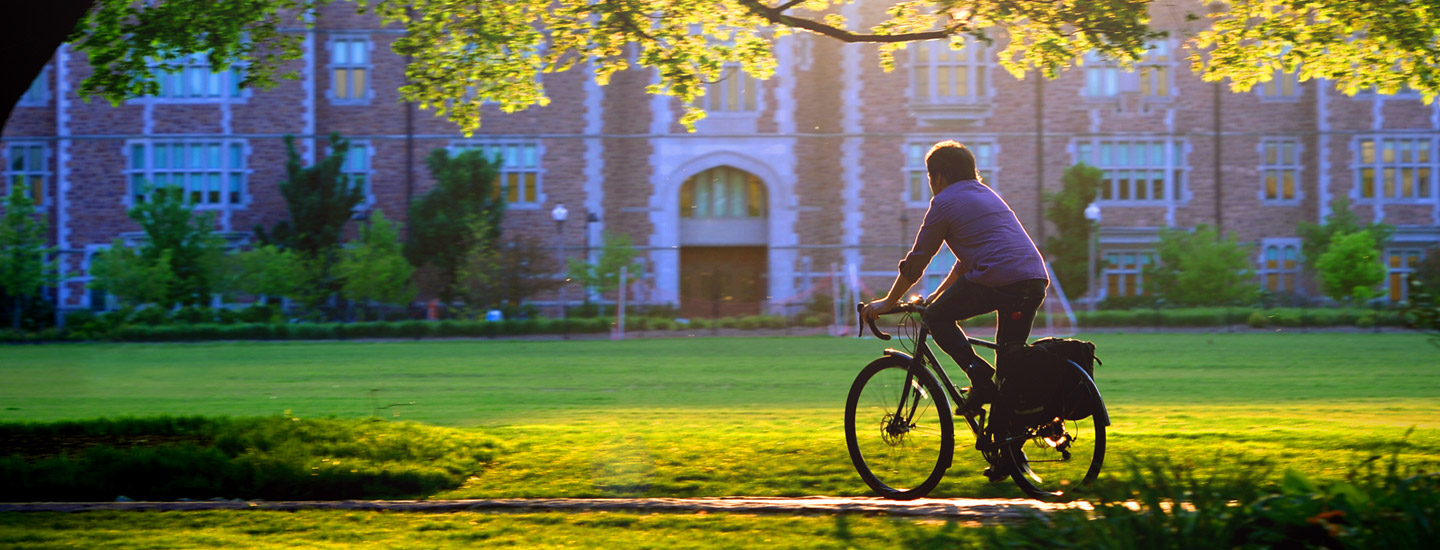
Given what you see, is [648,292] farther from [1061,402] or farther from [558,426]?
[1061,402]

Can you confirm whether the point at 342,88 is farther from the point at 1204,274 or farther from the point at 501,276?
the point at 1204,274

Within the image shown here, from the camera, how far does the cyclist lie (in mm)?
4703

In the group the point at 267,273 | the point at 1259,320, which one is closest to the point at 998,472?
the point at 1259,320

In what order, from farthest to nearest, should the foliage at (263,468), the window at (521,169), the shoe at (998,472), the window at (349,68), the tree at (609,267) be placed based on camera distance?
the window at (521,169) → the window at (349,68) → the tree at (609,267) → the foliage at (263,468) → the shoe at (998,472)

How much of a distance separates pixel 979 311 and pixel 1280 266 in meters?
31.6

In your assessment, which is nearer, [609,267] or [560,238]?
[609,267]

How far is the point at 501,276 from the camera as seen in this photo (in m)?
27.7

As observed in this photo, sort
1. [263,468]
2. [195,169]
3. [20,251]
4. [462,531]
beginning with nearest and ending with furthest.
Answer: [462,531] → [263,468] → [20,251] → [195,169]

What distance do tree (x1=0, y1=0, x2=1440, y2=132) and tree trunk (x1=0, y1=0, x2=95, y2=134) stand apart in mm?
2753

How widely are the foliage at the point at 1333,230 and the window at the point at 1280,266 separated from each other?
4.16 ft

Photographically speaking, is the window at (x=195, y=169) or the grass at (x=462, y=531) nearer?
the grass at (x=462, y=531)

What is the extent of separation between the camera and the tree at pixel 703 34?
7465 mm

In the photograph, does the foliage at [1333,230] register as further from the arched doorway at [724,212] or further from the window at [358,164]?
the window at [358,164]

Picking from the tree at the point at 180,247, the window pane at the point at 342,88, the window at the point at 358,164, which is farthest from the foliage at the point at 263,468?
the window pane at the point at 342,88
